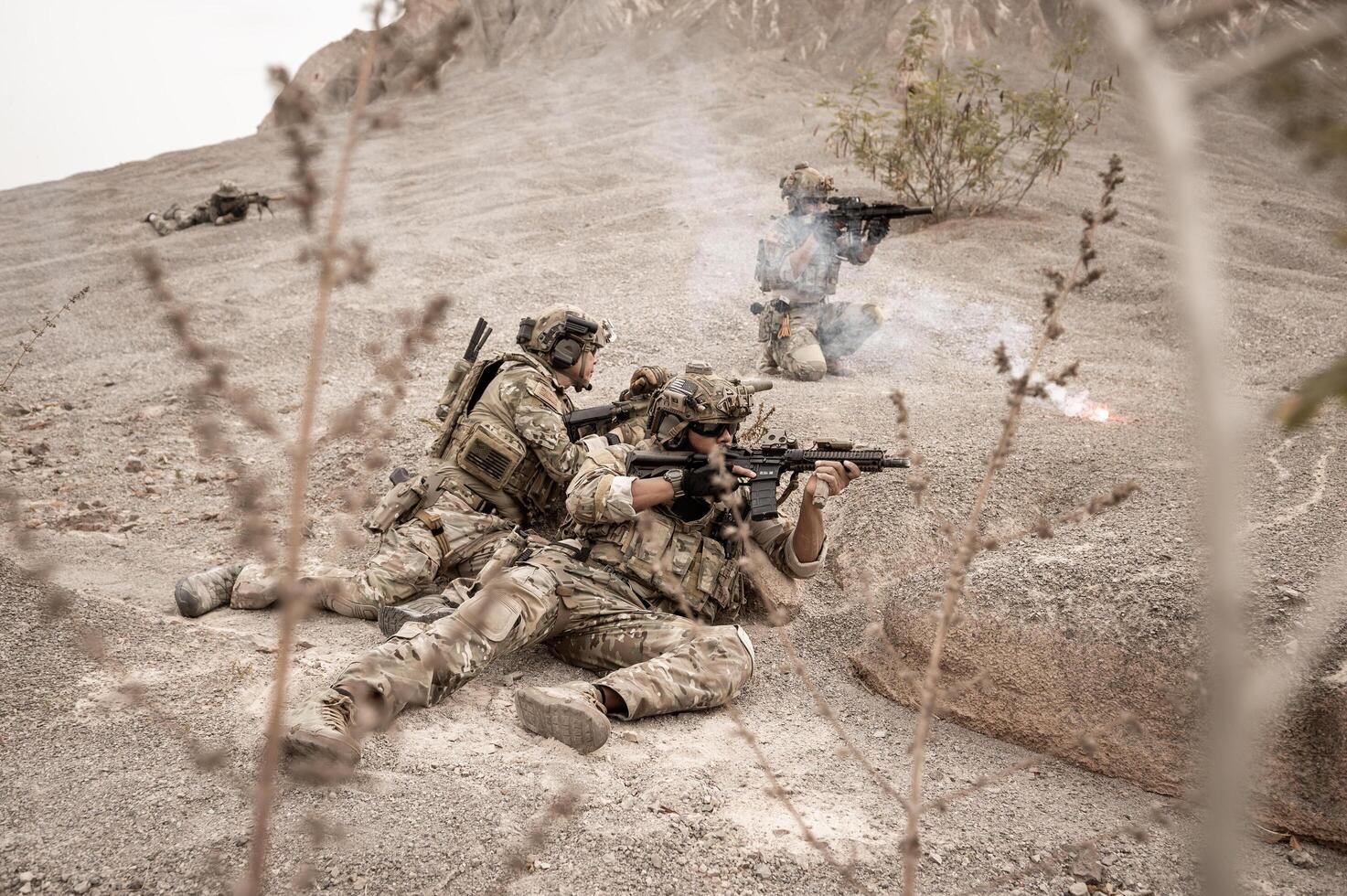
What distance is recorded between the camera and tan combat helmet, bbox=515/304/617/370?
4527 millimetres

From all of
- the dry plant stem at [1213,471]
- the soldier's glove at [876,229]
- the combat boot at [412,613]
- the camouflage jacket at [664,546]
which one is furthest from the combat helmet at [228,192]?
the dry plant stem at [1213,471]

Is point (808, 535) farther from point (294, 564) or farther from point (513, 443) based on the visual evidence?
point (294, 564)

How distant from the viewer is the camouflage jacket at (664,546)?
3646 mm

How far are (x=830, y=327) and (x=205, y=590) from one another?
496 cm

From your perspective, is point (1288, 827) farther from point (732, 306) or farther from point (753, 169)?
point (753, 169)

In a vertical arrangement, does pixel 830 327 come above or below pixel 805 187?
below

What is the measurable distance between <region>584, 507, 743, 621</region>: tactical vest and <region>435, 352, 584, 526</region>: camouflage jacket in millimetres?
583

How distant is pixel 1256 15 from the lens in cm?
2108

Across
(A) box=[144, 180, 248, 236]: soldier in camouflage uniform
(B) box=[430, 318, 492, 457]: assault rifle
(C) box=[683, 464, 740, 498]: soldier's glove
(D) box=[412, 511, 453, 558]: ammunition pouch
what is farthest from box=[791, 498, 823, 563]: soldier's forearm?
(A) box=[144, 180, 248, 236]: soldier in camouflage uniform

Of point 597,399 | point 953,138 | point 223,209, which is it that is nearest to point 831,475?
point 597,399

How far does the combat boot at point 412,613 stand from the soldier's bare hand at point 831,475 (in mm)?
1410

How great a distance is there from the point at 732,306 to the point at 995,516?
492 cm

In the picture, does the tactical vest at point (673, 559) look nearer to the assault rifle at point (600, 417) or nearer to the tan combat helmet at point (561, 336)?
the assault rifle at point (600, 417)

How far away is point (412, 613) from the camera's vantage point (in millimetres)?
3736
